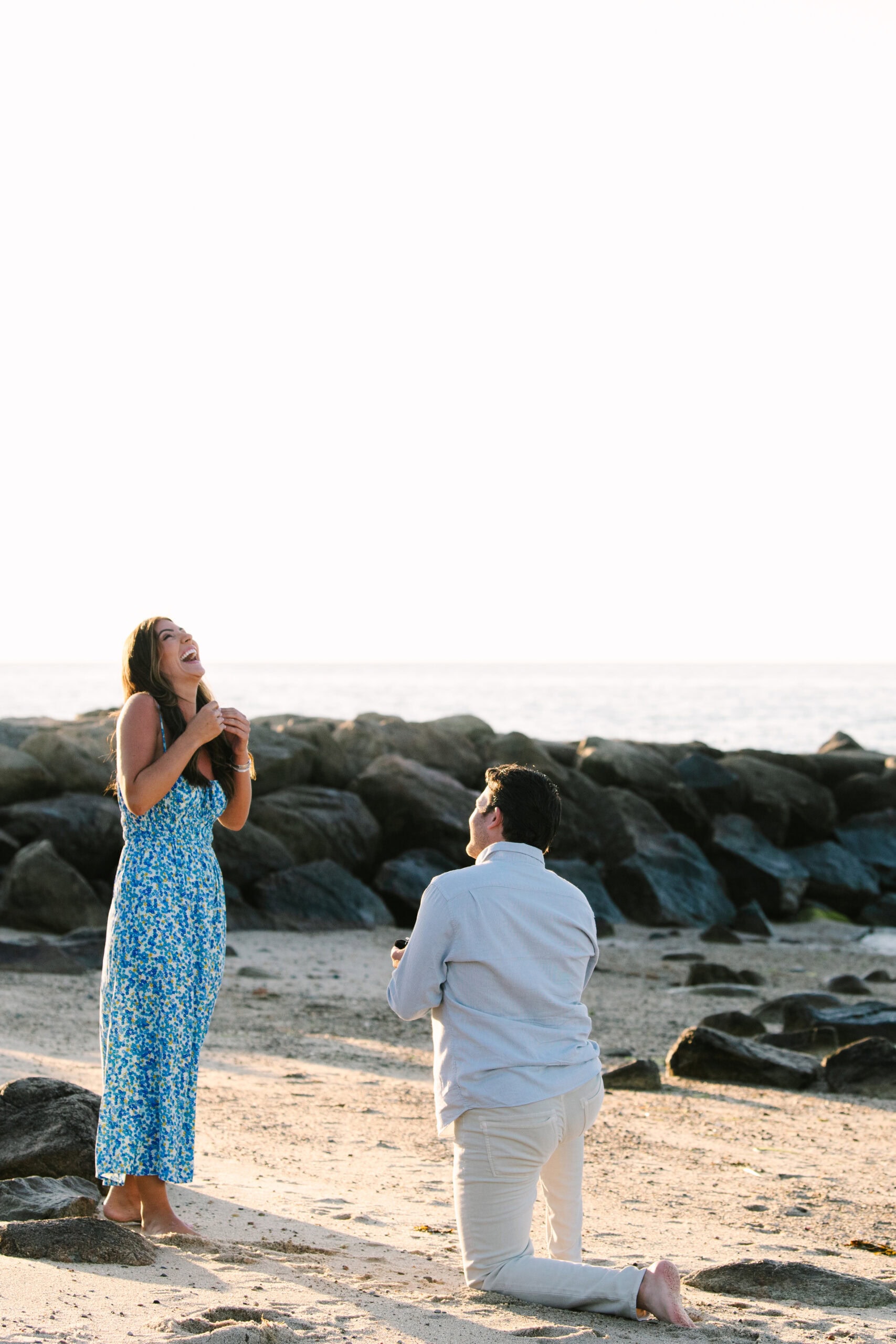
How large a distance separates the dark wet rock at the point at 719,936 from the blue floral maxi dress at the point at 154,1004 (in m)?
11.4

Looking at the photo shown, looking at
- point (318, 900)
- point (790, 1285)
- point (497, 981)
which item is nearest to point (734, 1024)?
point (318, 900)

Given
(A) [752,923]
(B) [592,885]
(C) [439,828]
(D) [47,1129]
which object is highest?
(D) [47,1129]

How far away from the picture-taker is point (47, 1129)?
4902 mm

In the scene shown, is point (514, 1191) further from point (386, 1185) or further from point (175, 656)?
point (175, 656)

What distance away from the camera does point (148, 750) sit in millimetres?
4359

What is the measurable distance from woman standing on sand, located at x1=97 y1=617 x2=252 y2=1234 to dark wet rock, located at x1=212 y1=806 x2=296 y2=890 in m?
9.10

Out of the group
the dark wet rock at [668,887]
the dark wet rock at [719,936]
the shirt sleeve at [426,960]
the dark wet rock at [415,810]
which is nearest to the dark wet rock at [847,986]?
the dark wet rock at [719,936]

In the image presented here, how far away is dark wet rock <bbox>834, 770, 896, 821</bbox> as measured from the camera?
21.0 m

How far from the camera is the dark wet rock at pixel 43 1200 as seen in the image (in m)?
4.19

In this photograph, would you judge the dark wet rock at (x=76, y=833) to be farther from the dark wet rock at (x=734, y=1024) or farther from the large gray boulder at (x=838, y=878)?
the large gray boulder at (x=838, y=878)

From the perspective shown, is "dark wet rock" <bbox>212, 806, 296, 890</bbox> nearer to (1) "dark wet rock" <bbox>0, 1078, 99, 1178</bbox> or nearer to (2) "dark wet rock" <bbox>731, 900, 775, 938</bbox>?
(2) "dark wet rock" <bbox>731, 900, 775, 938</bbox>

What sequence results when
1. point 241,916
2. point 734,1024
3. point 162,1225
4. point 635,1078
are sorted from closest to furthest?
point 162,1225 → point 635,1078 → point 734,1024 → point 241,916

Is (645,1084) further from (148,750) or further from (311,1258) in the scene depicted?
(148,750)

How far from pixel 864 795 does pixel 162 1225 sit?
18.5 m
